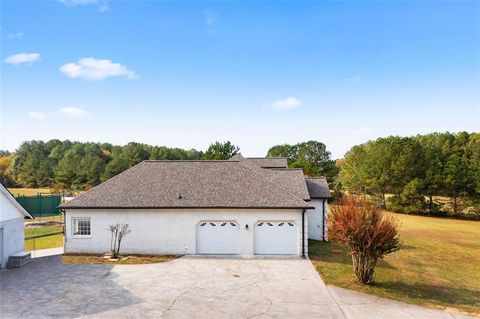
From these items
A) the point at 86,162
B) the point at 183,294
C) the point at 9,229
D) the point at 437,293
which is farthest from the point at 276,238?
the point at 86,162

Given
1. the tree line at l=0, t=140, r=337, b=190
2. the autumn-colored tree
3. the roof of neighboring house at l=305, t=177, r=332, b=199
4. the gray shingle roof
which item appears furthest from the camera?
the tree line at l=0, t=140, r=337, b=190

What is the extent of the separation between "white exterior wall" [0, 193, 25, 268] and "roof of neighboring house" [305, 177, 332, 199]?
1959 cm

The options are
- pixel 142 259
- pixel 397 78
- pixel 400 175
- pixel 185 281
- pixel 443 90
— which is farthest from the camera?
pixel 400 175

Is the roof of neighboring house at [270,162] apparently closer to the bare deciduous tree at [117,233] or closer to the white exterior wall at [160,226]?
the white exterior wall at [160,226]

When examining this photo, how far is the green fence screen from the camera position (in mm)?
33594

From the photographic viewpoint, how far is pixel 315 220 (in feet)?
85.6

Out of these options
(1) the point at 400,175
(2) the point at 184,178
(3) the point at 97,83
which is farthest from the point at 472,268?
(1) the point at 400,175

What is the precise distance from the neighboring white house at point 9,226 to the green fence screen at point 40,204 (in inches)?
654

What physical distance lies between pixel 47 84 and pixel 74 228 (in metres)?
13.5

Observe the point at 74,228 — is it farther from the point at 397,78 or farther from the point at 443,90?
the point at 443,90

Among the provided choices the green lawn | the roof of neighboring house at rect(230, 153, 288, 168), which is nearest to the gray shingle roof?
the roof of neighboring house at rect(230, 153, 288, 168)

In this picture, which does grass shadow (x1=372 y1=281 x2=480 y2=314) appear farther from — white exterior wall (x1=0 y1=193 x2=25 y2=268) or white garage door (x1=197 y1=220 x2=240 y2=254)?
white exterior wall (x1=0 y1=193 x2=25 y2=268)

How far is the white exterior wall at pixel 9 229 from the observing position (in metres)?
17.5

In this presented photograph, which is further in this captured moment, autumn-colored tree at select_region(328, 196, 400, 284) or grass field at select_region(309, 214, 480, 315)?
autumn-colored tree at select_region(328, 196, 400, 284)
